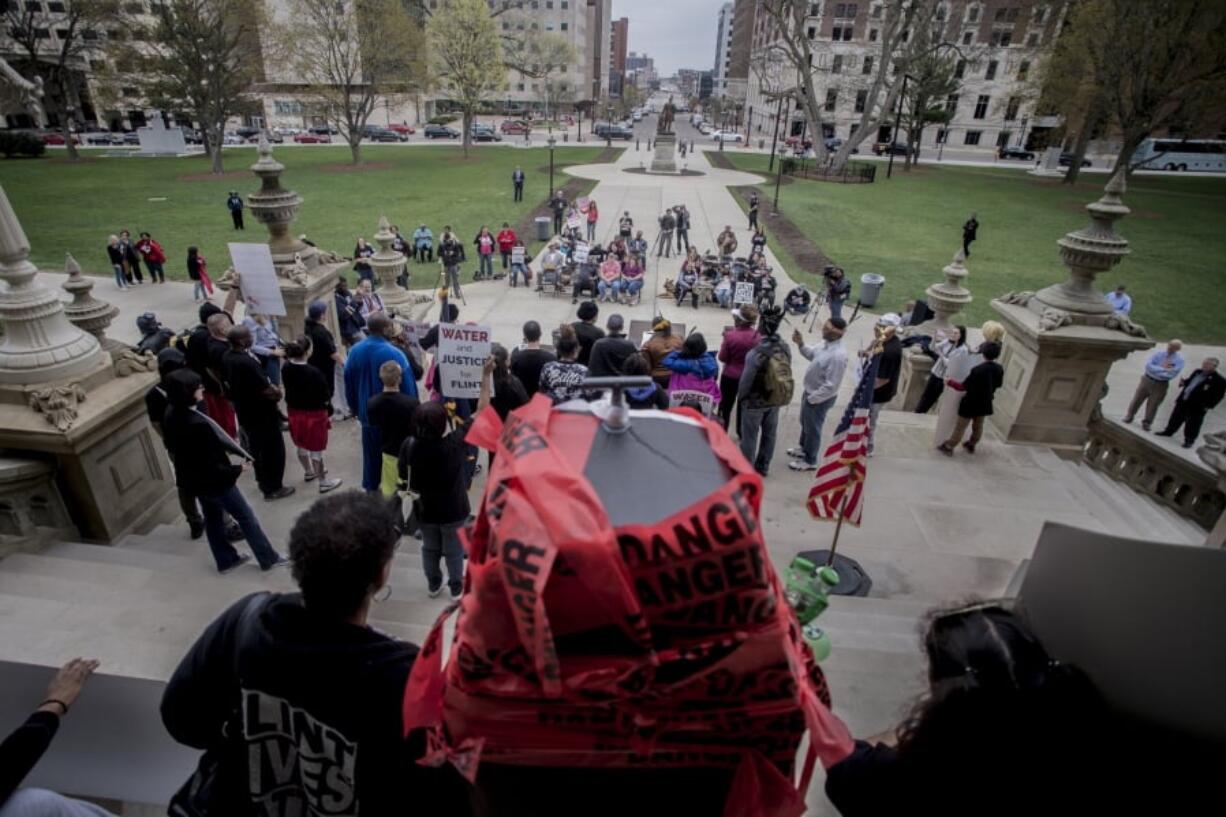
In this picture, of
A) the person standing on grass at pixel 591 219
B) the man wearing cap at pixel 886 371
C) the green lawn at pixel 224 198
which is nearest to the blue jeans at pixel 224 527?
the man wearing cap at pixel 886 371

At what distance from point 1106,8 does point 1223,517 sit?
128 ft

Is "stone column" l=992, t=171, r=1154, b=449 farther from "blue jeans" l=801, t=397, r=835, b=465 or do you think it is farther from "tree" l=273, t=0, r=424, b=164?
"tree" l=273, t=0, r=424, b=164

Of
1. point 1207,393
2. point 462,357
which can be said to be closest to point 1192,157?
point 1207,393

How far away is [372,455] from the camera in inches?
235

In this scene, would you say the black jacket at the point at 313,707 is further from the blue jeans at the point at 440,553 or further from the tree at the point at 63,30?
the tree at the point at 63,30

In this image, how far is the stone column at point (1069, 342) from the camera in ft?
23.6

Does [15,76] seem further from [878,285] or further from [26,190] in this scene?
[26,190]

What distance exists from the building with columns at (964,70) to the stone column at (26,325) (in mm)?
57856

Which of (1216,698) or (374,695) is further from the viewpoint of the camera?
(374,695)

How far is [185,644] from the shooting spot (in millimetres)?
3340

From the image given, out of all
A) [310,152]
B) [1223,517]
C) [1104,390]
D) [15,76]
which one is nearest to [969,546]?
[1223,517]

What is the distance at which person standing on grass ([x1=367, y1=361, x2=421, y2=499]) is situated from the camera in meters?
5.04

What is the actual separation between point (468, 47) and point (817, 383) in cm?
4409

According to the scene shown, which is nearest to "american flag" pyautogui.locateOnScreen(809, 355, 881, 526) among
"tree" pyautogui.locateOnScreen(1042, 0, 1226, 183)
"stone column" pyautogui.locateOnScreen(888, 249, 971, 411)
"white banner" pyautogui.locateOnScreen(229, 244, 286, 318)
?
"stone column" pyautogui.locateOnScreen(888, 249, 971, 411)
